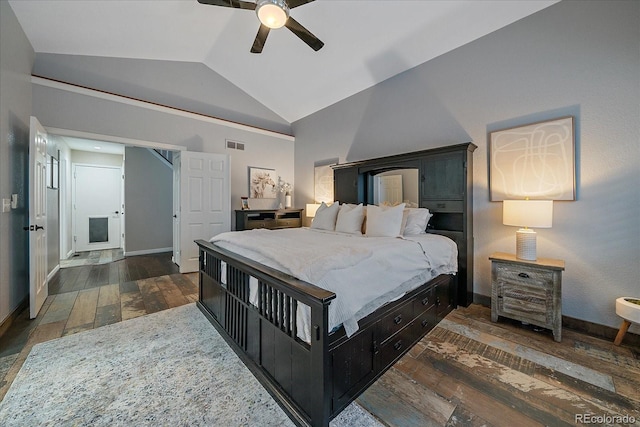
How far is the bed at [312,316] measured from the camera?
4.50 ft

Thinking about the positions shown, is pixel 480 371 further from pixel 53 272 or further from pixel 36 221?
pixel 53 272

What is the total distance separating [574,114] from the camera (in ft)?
8.00

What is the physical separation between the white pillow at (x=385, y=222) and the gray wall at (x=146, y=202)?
18.6ft

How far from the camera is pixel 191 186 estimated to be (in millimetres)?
4449

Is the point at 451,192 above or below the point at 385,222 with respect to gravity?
above

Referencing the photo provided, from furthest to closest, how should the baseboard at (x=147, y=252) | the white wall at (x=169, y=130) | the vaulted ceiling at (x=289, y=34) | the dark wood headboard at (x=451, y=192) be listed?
the baseboard at (x=147, y=252), the white wall at (x=169, y=130), the dark wood headboard at (x=451, y=192), the vaulted ceiling at (x=289, y=34)

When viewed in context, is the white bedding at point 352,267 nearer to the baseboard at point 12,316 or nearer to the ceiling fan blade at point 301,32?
the baseboard at point 12,316

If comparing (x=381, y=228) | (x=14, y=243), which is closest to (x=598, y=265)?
(x=381, y=228)

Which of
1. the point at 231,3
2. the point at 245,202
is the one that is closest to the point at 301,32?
the point at 231,3

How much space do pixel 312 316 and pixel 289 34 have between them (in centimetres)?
406

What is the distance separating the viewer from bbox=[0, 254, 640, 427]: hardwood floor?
144cm

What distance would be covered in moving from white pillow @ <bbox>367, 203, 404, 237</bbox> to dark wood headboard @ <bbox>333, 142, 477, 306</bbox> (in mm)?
633

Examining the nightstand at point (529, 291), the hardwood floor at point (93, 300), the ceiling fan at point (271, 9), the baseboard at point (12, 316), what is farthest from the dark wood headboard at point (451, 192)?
the baseboard at point (12, 316)

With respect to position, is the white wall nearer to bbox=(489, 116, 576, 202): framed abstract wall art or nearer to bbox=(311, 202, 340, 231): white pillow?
bbox=(311, 202, 340, 231): white pillow
